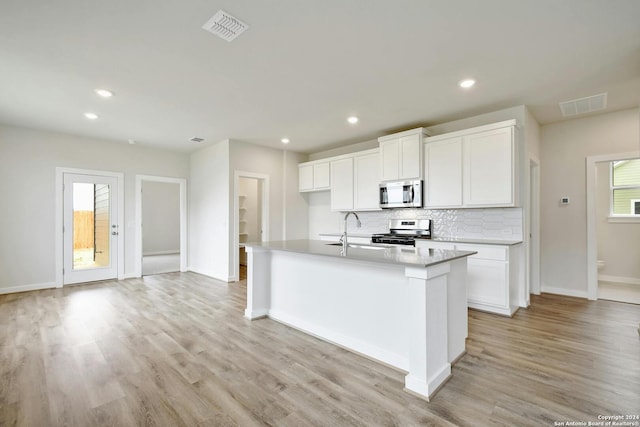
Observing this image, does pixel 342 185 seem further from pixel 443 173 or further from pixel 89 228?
pixel 89 228

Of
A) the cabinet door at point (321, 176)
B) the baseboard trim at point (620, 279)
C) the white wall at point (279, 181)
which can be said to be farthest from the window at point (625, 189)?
the white wall at point (279, 181)

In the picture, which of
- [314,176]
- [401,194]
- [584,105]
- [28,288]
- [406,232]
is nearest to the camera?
[584,105]

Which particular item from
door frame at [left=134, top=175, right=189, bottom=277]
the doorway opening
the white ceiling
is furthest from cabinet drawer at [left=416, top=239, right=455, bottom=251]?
door frame at [left=134, top=175, right=189, bottom=277]

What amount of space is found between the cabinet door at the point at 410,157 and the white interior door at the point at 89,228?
5361 mm

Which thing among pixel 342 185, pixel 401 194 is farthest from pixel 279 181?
pixel 401 194

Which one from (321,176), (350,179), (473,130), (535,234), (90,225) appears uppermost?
(473,130)

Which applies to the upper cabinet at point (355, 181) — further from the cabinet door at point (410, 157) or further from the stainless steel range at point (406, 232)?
the cabinet door at point (410, 157)

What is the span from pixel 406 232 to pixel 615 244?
12.5 feet

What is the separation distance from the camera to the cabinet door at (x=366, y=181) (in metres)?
5.22

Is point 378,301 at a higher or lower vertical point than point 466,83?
lower

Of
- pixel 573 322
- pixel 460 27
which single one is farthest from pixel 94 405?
pixel 573 322

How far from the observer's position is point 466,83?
3.22 meters

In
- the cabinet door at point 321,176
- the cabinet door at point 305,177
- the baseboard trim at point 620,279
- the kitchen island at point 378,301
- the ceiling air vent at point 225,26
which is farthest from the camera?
the cabinet door at point 305,177

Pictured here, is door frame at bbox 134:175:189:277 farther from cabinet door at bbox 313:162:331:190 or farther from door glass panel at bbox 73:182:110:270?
cabinet door at bbox 313:162:331:190
